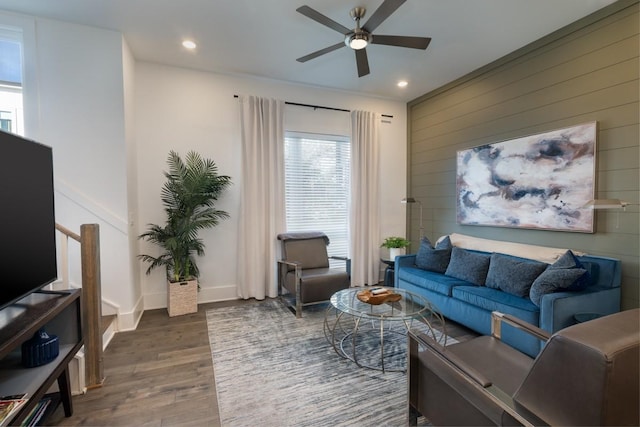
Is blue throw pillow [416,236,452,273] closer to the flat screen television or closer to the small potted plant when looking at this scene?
the small potted plant

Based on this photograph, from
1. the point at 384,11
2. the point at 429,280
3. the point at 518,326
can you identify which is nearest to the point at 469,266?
the point at 429,280

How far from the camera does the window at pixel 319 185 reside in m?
4.34

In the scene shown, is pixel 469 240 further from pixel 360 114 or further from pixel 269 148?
pixel 269 148

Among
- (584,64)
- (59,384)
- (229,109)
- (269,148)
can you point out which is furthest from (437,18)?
(59,384)

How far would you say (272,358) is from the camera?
2498 millimetres

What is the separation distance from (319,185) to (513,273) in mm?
2758

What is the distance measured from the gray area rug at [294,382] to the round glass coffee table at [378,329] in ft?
0.28

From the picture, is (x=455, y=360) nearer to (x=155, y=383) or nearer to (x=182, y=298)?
(x=155, y=383)

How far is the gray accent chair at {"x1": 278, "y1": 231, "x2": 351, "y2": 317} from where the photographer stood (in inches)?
135

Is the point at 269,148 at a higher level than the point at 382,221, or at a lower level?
higher

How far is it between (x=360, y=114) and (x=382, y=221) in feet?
5.88

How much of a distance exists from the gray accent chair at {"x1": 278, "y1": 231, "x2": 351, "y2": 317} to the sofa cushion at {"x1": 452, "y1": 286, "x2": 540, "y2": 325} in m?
1.35

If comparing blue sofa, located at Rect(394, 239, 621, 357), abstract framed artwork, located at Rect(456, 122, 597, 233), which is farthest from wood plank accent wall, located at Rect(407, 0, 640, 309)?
blue sofa, located at Rect(394, 239, 621, 357)

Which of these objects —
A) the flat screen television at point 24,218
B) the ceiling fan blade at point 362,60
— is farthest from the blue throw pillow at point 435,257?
the flat screen television at point 24,218
